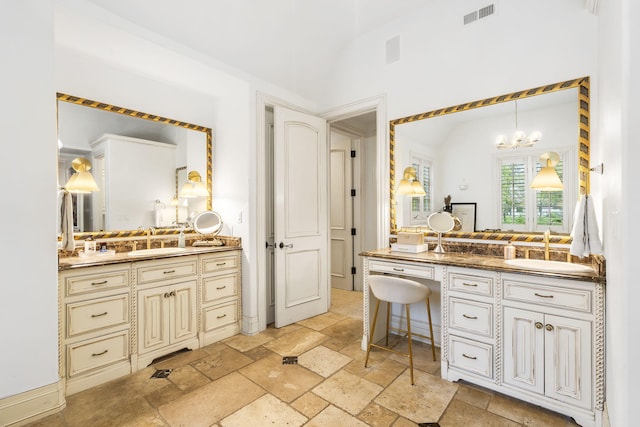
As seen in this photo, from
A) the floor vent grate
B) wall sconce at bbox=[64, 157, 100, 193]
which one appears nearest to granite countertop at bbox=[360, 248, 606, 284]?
the floor vent grate

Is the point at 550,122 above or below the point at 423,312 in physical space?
above

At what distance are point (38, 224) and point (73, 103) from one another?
126 cm

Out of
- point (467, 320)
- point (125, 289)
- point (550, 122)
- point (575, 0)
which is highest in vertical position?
point (575, 0)

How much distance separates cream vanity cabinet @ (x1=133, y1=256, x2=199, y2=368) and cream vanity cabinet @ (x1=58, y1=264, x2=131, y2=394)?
108mm

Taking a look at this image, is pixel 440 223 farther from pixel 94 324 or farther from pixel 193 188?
pixel 94 324

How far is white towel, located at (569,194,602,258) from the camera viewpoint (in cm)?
183

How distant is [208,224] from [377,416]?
2454 mm

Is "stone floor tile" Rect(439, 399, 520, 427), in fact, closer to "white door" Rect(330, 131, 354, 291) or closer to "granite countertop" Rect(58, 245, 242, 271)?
"granite countertop" Rect(58, 245, 242, 271)

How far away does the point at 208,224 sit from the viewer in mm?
3371

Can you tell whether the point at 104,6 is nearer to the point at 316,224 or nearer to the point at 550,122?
the point at 316,224

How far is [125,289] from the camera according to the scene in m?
2.40

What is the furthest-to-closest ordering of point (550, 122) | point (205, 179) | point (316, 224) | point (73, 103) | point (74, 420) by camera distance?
point (316, 224)
point (205, 179)
point (73, 103)
point (550, 122)
point (74, 420)

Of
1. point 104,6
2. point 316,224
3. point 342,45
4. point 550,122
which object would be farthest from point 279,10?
point 550,122

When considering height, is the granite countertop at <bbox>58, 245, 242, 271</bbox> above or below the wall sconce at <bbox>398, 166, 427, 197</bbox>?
below
